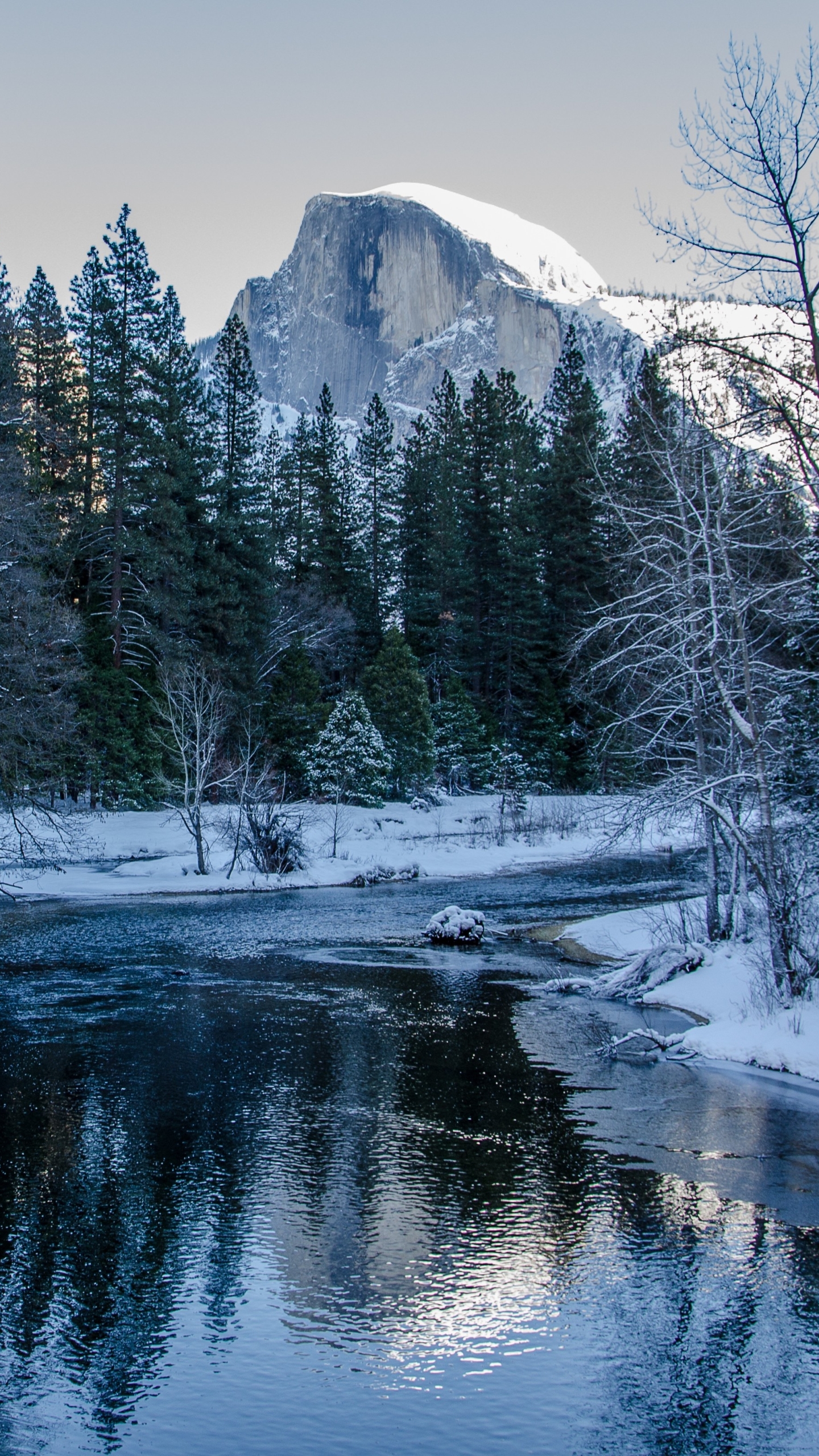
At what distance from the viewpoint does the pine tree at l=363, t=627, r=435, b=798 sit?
43625mm

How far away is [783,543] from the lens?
12609mm

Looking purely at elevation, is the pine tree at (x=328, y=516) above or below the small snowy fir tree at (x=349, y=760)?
above

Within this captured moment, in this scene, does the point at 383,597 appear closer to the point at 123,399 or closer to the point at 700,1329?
the point at 123,399

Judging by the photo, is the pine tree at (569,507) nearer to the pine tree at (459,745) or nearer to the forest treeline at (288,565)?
the forest treeline at (288,565)

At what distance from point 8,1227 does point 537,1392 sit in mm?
4127

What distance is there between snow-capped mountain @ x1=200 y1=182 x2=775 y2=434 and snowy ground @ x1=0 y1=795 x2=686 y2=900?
142870 millimetres

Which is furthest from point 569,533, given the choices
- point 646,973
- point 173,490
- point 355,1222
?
point 355,1222

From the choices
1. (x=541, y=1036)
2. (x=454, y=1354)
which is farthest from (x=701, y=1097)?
(x=454, y=1354)

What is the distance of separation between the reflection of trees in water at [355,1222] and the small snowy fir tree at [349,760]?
89.9 ft

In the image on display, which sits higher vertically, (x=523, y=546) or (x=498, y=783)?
(x=523, y=546)

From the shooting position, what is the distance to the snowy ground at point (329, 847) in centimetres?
2828

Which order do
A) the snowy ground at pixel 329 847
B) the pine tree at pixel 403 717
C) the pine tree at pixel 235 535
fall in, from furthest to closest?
the pine tree at pixel 403 717
the pine tree at pixel 235 535
the snowy ground at pixel 329 847

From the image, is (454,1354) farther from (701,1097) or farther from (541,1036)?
(541,1036)

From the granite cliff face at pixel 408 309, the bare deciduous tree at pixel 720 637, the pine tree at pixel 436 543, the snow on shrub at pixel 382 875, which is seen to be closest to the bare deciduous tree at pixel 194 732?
the snow on shrub at pixel 382 875
